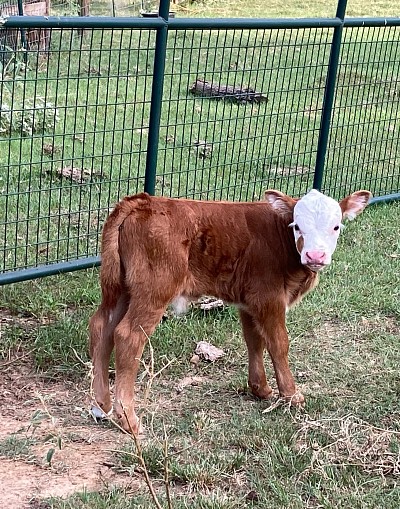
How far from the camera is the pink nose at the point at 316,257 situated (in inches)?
167

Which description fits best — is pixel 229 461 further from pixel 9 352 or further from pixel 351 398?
pixel 9 352

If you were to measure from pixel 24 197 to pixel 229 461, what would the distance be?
4170mm

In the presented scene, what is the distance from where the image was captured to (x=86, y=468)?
394 cm

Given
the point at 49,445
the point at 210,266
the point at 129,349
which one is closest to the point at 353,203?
the point at 210,266

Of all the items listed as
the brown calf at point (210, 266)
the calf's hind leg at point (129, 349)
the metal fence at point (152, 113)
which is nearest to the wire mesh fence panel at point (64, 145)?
the metal fence at point (152, 113)

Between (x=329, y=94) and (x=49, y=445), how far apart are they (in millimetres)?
4217

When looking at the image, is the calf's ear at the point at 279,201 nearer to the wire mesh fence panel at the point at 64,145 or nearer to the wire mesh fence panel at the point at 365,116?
the wire mesh fence panel at the point at 64,145

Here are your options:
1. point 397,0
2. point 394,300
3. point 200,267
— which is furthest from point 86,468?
point 397,0

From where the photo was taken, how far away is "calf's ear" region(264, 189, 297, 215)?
458cm

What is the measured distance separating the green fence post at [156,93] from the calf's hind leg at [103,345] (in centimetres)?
140

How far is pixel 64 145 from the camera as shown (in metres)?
7.29

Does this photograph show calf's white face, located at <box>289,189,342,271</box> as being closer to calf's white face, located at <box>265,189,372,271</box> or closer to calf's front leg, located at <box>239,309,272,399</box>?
calf's white face, located at <box>265,189,372,271</box>

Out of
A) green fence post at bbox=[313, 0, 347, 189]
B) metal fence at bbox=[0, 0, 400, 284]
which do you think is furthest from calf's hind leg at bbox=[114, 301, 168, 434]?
green fence post at bbox=[313, 0, 347, 189]

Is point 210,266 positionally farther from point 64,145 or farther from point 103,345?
point 64,145
